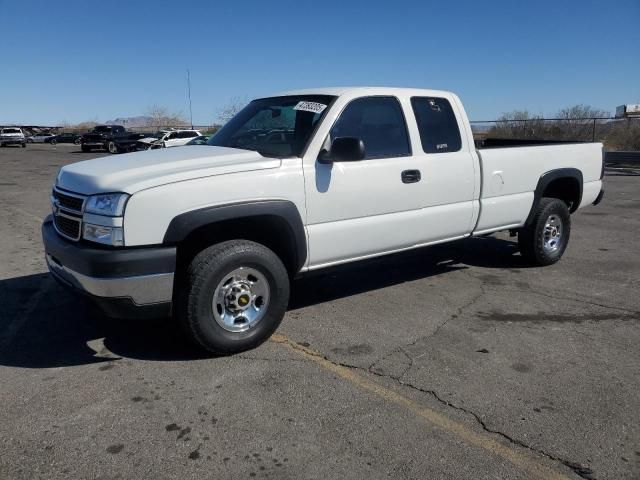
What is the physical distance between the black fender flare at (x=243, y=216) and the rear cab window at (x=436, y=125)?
1.57 m

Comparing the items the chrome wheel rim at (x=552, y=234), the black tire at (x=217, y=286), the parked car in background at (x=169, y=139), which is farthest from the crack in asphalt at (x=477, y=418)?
the parked car in background at (x=169, y=139)

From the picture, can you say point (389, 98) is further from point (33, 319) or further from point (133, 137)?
point (133, 137)

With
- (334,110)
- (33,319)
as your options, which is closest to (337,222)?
(334,110)

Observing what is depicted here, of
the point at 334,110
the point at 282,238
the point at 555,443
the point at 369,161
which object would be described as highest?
the point at 334,110

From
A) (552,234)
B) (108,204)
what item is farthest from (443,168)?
(108,204)

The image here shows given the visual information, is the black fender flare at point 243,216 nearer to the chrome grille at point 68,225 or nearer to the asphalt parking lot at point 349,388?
the chrome grille at point 68,225

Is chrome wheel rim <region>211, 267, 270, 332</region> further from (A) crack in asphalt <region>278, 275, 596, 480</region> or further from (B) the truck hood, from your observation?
(B) the truck hood

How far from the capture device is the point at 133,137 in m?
34.7

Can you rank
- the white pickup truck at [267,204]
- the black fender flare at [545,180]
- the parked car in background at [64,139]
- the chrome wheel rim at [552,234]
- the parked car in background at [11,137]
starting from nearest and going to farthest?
the white pickup truck at [267,204] < the black fender flare at [545,180] < the chrome wheel rim at [552,234] < the parked car in background at [11,137] < the parked car in background at [64,139]

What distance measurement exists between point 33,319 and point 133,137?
106 ft

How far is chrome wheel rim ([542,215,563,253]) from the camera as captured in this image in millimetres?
6422

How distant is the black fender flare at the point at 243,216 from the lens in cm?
357

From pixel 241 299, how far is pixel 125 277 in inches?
33.4

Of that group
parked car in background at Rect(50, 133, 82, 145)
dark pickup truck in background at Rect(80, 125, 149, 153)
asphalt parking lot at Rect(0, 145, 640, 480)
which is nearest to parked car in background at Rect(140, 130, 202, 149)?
dark pickup truck in background at Rect(80, 125, 149, 153)
